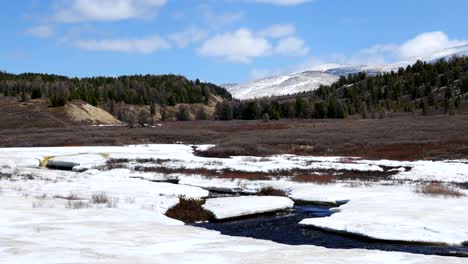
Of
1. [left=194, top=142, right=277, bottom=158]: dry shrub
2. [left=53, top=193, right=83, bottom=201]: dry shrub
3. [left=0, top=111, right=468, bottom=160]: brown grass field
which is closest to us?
[left=53, top=193, right=83, bottom=201]: dry shrub

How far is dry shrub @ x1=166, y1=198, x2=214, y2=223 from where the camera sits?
65.6 ft

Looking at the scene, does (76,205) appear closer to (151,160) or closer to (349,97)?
(151,160)

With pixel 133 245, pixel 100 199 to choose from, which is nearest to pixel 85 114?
pixel 100 199

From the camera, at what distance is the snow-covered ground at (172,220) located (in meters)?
12.6

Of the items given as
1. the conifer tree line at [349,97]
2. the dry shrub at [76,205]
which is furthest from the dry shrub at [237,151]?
the conifer tree line at [349,97]

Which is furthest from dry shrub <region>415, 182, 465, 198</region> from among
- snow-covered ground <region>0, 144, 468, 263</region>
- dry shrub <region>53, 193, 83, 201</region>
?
dry shrub <region>53, 193, 83, 201</region>

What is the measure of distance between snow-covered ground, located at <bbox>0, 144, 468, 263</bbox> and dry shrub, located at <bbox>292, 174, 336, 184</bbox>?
1044 millimetres

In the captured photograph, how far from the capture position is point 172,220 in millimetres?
18688

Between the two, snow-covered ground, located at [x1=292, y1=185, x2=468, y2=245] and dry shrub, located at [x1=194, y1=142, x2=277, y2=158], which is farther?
dry shrub, located at [x1=194, y1=142, x2=277, y2=158]

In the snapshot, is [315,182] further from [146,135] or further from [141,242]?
[146,135]

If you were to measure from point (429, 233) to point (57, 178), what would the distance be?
72.6ft

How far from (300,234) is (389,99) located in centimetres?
14867

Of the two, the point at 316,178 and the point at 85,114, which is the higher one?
the point at 85,114

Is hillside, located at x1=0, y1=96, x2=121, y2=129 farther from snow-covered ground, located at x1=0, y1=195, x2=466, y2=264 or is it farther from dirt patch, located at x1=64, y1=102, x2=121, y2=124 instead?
snow-covered ground, located at x1=0, y1=195, x2=466, y2=264
